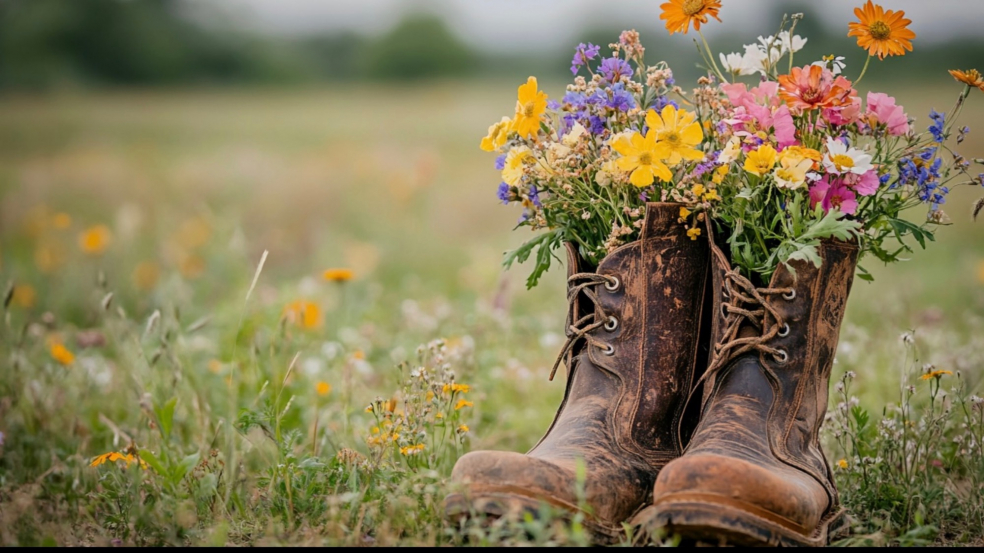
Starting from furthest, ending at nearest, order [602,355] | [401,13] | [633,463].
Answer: [401,13] → [602,355] → [633,463]

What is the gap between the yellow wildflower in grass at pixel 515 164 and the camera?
2.05 meters

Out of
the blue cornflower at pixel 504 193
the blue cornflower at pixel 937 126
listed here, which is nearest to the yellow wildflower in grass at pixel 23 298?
the blue cornflower at pixel 504 193

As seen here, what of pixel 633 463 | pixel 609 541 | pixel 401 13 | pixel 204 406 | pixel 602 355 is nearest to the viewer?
pixel 609 541

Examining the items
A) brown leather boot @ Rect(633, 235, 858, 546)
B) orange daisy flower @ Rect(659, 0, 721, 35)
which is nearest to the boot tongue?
brown leather boot @ Rect(633, 235, 858, 546)

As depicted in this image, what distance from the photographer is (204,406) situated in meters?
2.74

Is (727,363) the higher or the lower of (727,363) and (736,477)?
the higher

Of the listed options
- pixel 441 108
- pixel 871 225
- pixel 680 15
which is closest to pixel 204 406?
pixel 680 15

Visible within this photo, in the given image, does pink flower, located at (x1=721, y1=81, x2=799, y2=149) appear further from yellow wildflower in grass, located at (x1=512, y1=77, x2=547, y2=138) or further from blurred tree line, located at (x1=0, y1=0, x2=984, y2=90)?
blurred tree line, located at (x1=0, y1=0, x2=984, y2=90)

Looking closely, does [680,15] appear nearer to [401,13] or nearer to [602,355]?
[602,355]

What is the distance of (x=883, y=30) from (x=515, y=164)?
95cm

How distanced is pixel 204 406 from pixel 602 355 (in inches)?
57.0

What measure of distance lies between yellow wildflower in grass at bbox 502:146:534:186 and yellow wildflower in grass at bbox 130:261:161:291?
393 cm

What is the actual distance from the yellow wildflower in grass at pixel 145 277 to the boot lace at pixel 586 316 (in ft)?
12.8

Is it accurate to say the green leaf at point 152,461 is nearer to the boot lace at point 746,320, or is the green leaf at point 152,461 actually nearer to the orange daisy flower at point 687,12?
the boot lace at point 746,320
